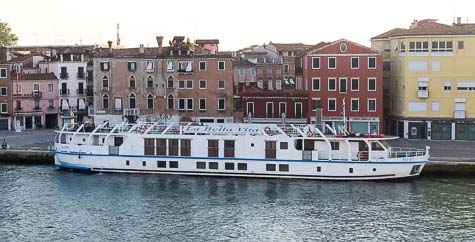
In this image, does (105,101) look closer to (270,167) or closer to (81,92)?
(81,92)

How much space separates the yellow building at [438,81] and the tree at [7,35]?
80536 millimetres

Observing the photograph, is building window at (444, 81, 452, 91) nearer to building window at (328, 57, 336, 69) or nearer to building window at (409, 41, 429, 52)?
building window at (409, 41, 429, 52)

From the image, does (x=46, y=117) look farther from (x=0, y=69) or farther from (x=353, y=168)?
(x=353, y=168)

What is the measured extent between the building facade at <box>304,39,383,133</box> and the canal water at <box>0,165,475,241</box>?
1517 cm

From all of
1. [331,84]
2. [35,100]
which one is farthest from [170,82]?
[35,100]

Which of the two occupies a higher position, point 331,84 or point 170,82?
point 170,82

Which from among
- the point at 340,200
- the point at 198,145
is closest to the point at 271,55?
the point at 198,145

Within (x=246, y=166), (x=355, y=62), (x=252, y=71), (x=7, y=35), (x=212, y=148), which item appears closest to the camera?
(x=246, y=166)

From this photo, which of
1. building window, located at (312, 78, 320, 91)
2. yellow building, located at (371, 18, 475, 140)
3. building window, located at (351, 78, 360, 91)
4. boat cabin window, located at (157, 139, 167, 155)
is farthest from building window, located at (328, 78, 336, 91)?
boat cabin window, located at (157, 139, 167, 155)

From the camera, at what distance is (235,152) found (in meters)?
51.5

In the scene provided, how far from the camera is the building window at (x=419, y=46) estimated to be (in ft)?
208

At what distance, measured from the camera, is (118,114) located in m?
67.1

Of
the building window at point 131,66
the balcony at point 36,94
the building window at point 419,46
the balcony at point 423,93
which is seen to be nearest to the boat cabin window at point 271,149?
the balcony at point 423,93

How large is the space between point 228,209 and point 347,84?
2650 centimetres
